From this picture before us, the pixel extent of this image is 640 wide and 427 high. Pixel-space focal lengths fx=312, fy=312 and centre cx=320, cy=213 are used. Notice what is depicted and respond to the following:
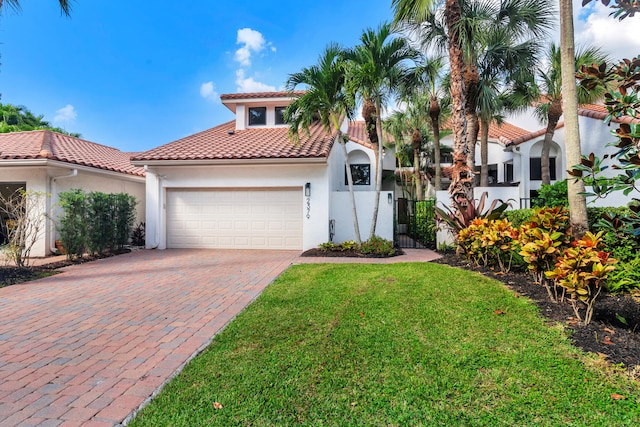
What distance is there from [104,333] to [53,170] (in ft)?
32.0

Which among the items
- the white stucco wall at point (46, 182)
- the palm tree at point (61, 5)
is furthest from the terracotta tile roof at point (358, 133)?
the palm tree at point (61, 5)

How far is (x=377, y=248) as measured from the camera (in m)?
10.5

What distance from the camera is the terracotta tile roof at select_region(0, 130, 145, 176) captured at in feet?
34.8

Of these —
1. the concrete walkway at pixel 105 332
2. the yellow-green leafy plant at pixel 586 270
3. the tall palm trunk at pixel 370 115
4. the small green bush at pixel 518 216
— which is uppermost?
the tall palm trunk at pixel 370 115

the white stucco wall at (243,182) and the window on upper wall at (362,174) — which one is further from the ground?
the window on upper wall at (362,174)

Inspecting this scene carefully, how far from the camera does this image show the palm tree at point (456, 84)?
9.32 m

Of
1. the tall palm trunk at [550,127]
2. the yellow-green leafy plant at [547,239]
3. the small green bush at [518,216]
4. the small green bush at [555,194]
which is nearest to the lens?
the yellow-green leafy plant at [547,239]

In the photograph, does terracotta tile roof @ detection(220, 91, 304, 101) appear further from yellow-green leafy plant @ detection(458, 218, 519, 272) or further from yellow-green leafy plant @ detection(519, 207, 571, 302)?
yellow-green leafy plant @ detection(519, 207, 571, 302)

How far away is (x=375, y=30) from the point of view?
961 centimetres

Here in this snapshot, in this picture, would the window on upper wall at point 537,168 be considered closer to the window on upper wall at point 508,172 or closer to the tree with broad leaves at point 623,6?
the window on upper wall at point 508,172

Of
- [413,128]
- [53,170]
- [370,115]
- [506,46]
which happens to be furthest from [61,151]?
[506,46]

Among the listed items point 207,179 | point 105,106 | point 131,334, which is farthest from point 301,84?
point 105,106

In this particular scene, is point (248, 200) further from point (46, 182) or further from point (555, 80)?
point (555, 80)

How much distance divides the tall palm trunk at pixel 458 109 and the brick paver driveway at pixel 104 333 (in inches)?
234
